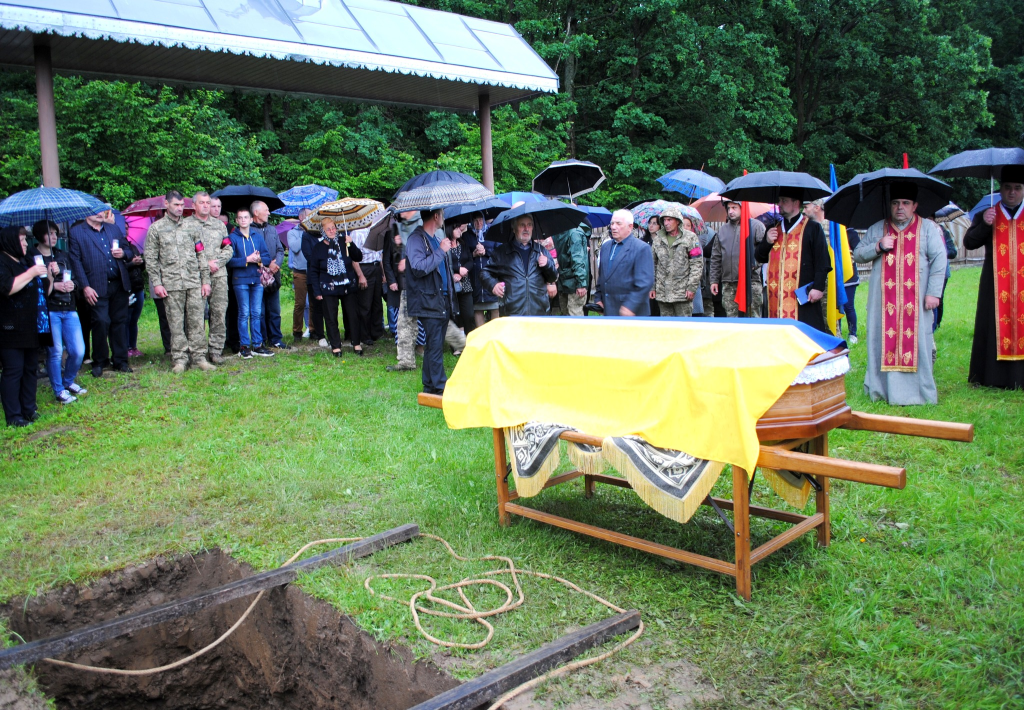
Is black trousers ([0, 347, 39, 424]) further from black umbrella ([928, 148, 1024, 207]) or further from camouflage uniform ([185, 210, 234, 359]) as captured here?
black umbrella ([928, 148, 1024, 207])

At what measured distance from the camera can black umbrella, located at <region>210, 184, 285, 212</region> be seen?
1090 cm

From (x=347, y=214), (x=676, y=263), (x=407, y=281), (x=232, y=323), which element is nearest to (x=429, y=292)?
(x=407, y=281)

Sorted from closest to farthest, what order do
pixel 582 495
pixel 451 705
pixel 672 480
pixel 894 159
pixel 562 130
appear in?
1. pixel 451 705
2. pixel 672 480
3. pixel 582 495
4. pixel 562 130
5. pixel 894 159

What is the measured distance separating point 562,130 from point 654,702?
925 inches

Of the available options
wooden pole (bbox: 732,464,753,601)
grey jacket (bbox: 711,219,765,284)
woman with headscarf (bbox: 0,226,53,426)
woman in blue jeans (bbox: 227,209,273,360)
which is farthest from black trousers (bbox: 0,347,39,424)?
grey jacket (bbox: 711,219,765,284)

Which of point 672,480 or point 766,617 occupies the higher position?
point 672,480

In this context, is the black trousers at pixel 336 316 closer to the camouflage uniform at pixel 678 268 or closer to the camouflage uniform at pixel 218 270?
the camouflage uniform at pixel 218 270

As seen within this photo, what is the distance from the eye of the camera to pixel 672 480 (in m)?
3.68

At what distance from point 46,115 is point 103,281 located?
1.91 m

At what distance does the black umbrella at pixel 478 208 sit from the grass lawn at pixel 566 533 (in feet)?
8.02

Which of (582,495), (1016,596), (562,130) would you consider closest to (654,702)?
(1016,596)

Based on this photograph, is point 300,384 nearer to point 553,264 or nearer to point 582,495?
point 553,264

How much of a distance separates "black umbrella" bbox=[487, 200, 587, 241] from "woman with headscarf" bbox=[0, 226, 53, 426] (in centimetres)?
437

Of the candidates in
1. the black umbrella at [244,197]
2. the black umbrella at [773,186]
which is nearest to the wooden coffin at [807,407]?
the black umbrella at [773,186]
